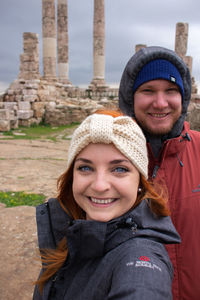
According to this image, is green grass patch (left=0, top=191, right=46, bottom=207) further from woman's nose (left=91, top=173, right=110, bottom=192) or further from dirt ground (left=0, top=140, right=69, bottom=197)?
woman's nose (left=91, top=173, right=110, bottom=192)

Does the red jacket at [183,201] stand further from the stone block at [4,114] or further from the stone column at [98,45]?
the stone column at [98,45]

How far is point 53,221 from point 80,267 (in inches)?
12.5

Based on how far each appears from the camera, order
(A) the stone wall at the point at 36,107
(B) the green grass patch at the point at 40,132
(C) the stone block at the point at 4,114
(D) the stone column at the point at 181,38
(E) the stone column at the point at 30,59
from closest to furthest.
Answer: (B) the green grass patch at the point at 40,132
(C) the stone block at the point at 4,114
(A) the stone wall at the point at 36,107
(E) the stone column at the point at 30,59
(D) the stone column at the point at 181,38

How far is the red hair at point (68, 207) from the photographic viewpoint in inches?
52.8

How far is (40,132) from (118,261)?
11574mm

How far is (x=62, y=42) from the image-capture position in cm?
2175

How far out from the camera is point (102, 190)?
120 centimetres

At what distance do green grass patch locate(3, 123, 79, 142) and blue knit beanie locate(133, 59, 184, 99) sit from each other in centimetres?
907

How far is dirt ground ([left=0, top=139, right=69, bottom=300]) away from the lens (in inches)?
93.4

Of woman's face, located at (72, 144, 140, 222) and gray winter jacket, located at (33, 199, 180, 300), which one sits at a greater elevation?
woman's face, located at (72, 144, 140, 222)

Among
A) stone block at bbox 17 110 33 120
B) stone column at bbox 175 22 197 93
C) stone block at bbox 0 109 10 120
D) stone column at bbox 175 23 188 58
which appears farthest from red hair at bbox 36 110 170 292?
stone column at bbox 175 23 188 58

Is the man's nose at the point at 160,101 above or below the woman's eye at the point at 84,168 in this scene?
above

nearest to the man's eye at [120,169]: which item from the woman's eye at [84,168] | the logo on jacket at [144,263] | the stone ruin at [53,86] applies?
the woman's eye at [84,168]

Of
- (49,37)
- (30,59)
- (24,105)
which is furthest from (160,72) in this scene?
(49,37)
